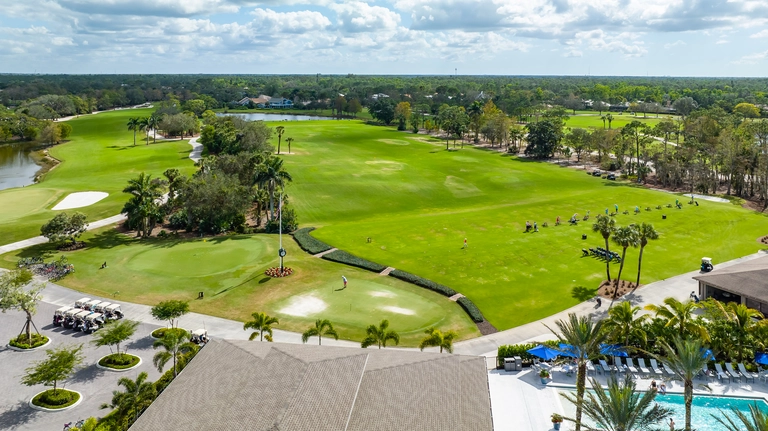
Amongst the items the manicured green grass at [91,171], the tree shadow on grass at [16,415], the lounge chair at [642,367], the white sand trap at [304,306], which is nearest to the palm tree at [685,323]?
the lounge chair at [642,367]

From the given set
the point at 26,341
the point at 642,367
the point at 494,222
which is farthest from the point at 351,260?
the point at 642,367

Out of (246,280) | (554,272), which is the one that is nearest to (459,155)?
(554,272)

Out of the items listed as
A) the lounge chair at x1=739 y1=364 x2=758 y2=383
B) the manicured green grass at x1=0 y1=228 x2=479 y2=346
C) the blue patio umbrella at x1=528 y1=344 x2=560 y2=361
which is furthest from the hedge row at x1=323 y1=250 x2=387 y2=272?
the lounge chair at x1=739 y1=364 x2=758 y2=383

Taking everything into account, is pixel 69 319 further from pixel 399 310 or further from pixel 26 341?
pixel 399 310

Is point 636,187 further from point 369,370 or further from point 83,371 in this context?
point 83,371

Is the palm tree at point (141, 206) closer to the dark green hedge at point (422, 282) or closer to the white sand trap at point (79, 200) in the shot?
the white sand trap at point (79, 200)

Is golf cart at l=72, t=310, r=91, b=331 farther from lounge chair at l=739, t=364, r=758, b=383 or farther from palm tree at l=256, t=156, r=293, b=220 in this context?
lounge chair at l=739, t=364, r=758, b=383
